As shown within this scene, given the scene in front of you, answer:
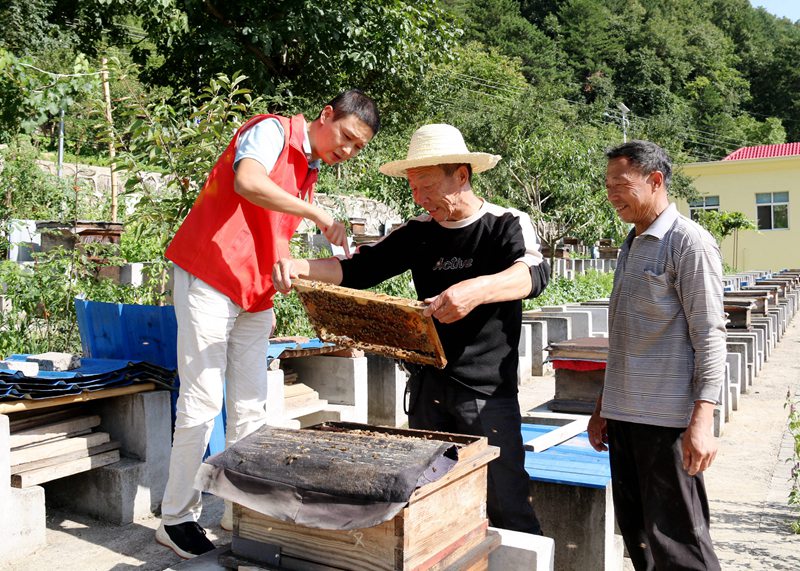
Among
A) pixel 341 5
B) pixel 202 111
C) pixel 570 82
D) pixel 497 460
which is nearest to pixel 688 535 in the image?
pixel 497 460

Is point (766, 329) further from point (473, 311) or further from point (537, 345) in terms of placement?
point (473, 311)

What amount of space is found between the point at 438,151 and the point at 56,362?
9.47ft

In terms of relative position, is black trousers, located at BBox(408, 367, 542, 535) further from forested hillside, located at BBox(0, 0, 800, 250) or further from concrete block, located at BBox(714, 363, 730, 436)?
concrete block, located at BBox(714, 363, 730, 436)

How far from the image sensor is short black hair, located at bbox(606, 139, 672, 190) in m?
3.26

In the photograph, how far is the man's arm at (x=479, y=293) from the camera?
2871 mm

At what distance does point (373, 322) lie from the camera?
321cm

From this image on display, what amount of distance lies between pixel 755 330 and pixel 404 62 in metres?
9.76

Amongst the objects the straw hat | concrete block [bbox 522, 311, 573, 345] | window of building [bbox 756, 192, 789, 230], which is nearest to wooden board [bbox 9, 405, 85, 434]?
the straw hat

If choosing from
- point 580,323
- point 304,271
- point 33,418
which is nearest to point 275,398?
point 33,418

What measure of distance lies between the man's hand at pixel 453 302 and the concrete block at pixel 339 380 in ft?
12.4

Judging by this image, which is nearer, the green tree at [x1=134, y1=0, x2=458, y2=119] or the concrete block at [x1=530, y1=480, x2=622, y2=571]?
the concrete block at [x1=530, y1=480, x2=622, y2=571]

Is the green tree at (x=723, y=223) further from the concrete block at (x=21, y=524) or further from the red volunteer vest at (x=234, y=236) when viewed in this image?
the concrete block at (x=21, y=524)

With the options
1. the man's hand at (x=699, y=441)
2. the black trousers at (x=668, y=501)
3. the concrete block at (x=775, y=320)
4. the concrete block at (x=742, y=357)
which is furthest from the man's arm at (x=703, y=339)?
the concrete block at (x=775, y=320)

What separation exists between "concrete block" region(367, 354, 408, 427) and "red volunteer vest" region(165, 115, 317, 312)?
3.87m
